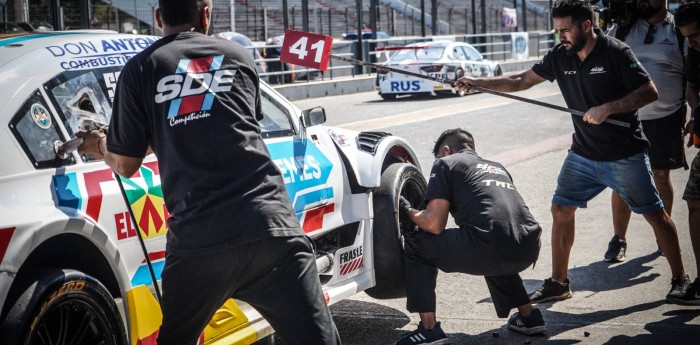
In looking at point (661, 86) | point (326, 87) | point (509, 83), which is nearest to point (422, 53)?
point (326, 87)

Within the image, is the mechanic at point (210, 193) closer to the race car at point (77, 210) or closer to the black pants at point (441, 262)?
the race car at point (77, 210)

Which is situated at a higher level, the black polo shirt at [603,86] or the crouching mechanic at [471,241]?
the black polo shirt at [603,86]

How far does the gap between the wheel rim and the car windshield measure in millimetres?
21265

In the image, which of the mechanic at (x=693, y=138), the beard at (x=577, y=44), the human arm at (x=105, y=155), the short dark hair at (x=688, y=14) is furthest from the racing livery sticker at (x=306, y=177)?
the short dark hair at (x=688, y=14)

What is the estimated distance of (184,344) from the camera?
3.22m

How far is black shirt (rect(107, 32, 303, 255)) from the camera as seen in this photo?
10.3 feet

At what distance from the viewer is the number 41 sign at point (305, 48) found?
623 centimetres

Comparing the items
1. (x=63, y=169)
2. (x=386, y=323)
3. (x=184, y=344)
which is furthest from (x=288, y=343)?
(x=386, y=323)

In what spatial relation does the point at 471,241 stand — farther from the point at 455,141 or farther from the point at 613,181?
the point at 613,181

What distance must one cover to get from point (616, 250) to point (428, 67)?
1712 centimetres

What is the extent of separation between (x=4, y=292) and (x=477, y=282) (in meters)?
3.85

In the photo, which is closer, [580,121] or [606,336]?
[606,336]

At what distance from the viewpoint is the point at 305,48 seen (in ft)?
20.6

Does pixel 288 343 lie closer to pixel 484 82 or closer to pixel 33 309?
pixel 33 309
